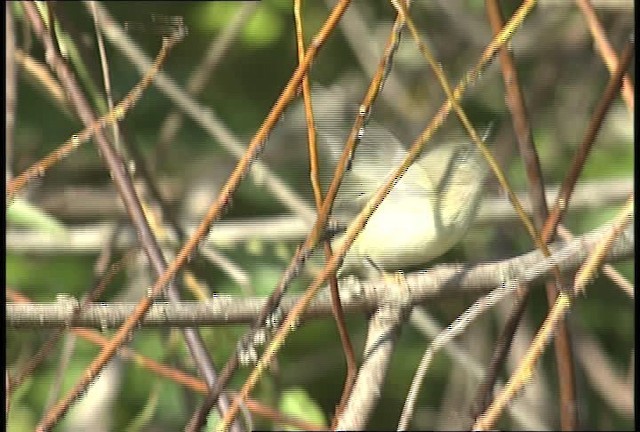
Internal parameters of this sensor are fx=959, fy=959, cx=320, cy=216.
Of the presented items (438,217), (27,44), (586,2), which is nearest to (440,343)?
(586,2)

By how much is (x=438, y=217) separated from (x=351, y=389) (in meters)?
0.54

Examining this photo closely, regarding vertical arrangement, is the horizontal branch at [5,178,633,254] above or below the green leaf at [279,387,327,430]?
above

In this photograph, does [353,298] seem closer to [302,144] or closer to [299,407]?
[299,407]

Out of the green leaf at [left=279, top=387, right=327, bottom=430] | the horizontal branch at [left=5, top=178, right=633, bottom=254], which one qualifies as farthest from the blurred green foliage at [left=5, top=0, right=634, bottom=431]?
the green leaf at [left=279, top=387, right=327, bottom=430]

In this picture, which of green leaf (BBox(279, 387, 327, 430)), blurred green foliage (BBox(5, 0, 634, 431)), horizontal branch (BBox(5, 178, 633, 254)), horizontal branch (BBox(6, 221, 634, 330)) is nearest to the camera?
horizontal branch (BBox(6, 221, 634, 330))

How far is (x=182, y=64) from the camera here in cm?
238

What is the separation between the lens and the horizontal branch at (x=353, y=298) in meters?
1.01

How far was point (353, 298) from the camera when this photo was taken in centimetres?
112

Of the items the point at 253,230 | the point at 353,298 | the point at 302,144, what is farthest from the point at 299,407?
the point at 302,144

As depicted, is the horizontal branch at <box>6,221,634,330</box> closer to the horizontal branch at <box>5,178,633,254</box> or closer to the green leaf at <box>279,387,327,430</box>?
the green leaf at <box>279,387,327,430</box>

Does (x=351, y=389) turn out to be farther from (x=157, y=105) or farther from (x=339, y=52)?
(x=339, y=52)

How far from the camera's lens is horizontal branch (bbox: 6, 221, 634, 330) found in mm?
1010

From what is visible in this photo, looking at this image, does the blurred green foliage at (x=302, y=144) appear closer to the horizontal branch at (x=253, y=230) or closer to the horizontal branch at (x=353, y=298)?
the horizontal branch at (x=253, y=230)

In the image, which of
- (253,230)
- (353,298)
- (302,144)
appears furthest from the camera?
(302,144)
